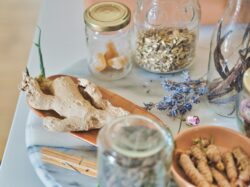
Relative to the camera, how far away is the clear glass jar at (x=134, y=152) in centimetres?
53

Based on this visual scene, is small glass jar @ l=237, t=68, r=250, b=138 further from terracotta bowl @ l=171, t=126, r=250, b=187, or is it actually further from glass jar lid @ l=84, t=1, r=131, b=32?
glass jar lid @ l=84, t=1, r=131, b=32

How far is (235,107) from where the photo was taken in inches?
32.5

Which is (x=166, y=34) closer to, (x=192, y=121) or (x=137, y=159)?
(x=192, y=121)

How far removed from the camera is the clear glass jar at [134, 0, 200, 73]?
2.94 feet

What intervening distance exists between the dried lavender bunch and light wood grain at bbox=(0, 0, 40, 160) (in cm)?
68

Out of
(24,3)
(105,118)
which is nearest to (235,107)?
(105,118)

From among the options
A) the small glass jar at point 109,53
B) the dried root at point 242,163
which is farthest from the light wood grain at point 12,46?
the dried root at point 242,163

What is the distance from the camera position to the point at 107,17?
33.8 inches

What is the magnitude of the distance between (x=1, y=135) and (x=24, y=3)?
2.01ft

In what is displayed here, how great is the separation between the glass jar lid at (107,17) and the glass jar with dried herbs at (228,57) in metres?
0.15

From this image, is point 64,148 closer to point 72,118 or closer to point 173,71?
point 72,118

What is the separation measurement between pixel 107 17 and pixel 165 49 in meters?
0.11

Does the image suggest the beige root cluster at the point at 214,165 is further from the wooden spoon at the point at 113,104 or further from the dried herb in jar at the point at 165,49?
the dried herb in jar at the point at 165,49

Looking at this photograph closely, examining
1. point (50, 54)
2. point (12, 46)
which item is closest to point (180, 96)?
point (50, 54)
